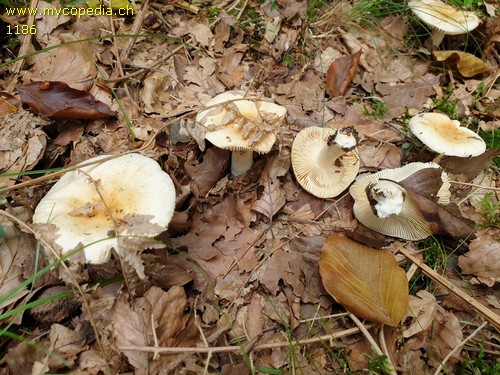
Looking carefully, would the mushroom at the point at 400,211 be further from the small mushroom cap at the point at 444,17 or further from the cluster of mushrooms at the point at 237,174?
the small mushroom cap at the point at 444,17

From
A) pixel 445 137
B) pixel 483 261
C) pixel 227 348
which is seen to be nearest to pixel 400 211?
pixel 483 261

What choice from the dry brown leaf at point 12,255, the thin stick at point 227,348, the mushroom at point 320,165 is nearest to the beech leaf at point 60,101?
the dry brown leaf at point 12,255

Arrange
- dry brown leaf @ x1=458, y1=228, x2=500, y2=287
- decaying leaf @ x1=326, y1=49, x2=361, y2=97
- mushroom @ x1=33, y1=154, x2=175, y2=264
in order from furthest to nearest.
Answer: decaying leaf @ x1=326, y1=49, x2=361, y2=97
dry brown leaf @ x1=458, y1=228, x2=500, y2=287
mushroom @ x1=33, y1=154, x2=175, y2=264

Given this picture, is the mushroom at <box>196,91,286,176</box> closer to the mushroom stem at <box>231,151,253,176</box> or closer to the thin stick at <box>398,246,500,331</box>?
the mushroom stem at <box>231,151,253,176</box>

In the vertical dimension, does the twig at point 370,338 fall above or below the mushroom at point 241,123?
below

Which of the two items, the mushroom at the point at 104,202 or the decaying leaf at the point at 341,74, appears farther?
the decaying leaf at the point at 341,74

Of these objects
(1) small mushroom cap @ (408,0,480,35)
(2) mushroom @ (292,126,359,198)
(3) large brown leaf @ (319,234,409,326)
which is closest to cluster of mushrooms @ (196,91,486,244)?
(2) mushroom @ (292,126,359,198)

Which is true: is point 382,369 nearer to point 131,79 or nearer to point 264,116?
point 264,116

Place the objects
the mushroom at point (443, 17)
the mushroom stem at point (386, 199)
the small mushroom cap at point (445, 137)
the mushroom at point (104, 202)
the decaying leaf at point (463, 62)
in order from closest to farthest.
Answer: the mushroom at point (104, 202)
the mushroom stem at point (386, 199)
the small mushroom cap at point (445, 137)
the mushroom at point (443, 17)
the decaying leaf at point (463, 62)

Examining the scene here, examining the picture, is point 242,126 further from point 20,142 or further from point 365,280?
point 20,142
